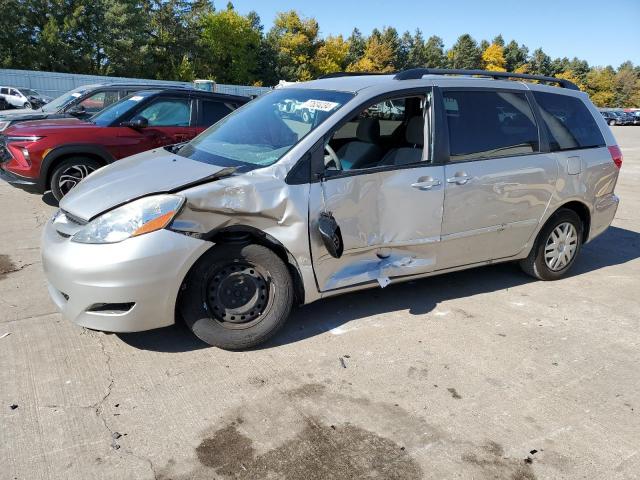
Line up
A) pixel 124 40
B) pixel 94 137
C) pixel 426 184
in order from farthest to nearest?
pixel 124 40 → pixel 94 137 → pixel 426 184

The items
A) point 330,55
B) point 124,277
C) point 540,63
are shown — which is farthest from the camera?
point 540,63

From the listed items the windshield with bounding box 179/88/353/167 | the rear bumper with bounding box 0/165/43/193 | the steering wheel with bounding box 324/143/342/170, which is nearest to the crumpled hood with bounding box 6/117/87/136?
the rear bumper with bounding box 0/165/43/193

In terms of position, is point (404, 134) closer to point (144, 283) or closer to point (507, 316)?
point (507, 316)

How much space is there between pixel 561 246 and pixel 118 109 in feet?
20.2

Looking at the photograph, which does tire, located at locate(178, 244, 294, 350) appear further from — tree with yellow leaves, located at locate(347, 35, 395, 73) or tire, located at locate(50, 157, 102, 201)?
tree with yellow leaves, located at locate(347, 35, 395, 73)

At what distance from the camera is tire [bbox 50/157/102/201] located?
277 inches

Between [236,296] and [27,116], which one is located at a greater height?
[27,116]

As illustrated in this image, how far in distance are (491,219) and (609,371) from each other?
1.43m

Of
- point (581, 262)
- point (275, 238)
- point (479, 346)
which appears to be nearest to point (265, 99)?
point (275, 238)

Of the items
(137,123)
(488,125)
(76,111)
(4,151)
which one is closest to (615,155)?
(488,125)

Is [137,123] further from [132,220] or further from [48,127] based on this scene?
[132,220]

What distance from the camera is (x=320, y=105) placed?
3.90m

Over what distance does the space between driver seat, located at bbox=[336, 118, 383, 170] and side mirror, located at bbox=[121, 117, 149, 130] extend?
166 inches

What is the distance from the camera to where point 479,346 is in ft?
12.4
